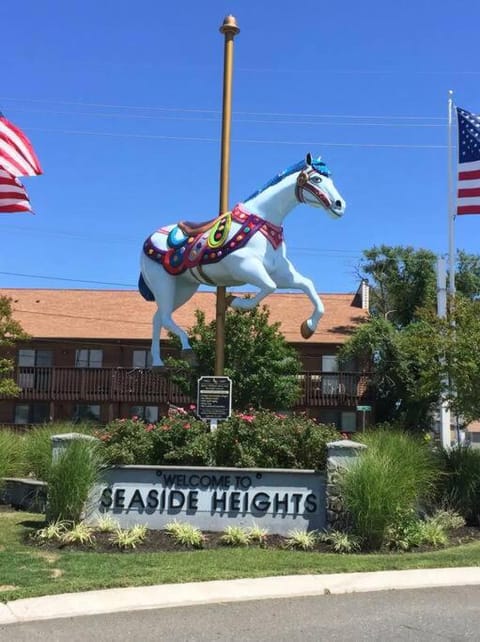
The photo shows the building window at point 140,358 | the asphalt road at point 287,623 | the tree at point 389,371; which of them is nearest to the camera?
the asphalt road at point 287,623

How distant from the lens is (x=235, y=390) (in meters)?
26.4

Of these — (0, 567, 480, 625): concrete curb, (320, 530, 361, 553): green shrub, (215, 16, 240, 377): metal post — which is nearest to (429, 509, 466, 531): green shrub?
(320, 530, 361, 553): green shrub

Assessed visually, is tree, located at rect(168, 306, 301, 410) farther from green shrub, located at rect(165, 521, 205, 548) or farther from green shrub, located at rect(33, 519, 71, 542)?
green shrub, located at rect(33, 519, 71, 542)

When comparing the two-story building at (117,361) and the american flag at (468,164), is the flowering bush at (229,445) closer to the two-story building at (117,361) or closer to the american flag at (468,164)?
the american flag at (468,164)

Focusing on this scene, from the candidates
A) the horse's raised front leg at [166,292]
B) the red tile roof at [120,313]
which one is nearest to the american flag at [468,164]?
the horse's raised front leg at [166,292]

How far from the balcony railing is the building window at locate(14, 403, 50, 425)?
147cm

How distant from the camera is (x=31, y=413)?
1446 inches

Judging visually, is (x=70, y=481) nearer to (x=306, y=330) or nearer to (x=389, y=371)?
(x=306, y=330)

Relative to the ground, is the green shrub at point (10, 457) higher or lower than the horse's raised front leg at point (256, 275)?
lower

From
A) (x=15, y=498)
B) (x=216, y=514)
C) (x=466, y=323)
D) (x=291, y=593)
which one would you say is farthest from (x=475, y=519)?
(x=15, y=498)

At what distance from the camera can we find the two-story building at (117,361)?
34.7m

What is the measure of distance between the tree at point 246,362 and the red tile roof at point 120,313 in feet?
28.3

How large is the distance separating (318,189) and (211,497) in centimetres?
522

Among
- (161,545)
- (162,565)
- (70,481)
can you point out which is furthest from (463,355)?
(70,481)
